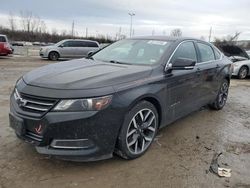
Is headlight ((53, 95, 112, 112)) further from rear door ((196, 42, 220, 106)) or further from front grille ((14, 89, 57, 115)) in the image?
rear door ((196, 42, 220, 106))

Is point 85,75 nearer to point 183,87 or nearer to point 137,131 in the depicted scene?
point 137,131

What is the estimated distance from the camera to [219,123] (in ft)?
18.4

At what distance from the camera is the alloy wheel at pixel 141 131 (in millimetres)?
3709

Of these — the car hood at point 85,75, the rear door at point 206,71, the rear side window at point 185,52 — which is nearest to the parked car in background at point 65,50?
the rear door at point 206,71

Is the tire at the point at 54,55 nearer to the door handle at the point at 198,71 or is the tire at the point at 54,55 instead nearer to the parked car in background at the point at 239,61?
the parked car in background at the point at 239,61

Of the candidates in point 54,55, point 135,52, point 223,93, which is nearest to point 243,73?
point 223,93

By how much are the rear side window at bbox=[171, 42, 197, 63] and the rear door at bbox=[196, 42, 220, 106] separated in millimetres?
198

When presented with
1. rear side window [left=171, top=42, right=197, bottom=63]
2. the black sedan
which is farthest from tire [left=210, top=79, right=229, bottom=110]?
the black sedan

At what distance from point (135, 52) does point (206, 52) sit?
174 centimetres

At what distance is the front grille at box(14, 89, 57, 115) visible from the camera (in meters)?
3.20

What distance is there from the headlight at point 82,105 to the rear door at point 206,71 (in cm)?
239

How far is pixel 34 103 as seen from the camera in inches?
130

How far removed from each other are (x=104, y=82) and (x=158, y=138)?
163cm

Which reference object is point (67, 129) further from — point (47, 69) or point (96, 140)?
point (47, 69)
